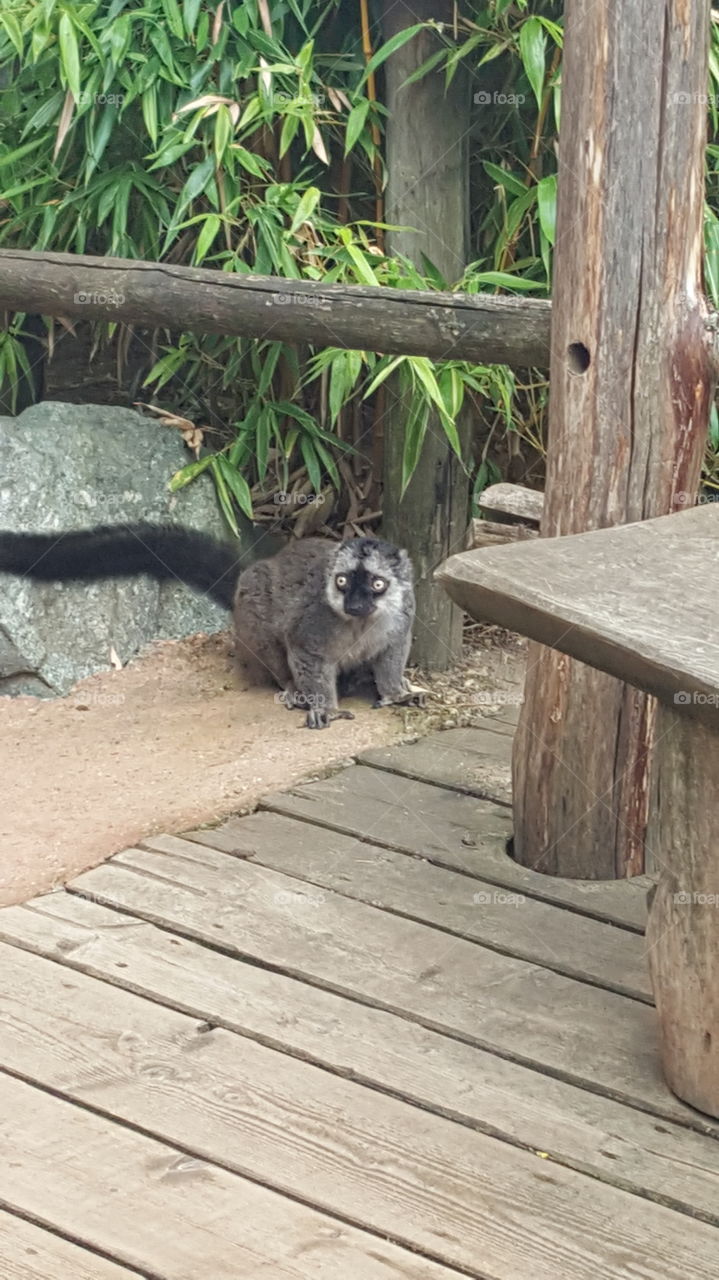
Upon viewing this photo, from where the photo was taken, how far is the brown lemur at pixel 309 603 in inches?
188

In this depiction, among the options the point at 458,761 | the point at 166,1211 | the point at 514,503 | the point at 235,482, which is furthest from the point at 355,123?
the point at 166,1211

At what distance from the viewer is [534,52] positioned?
4383 millimetres

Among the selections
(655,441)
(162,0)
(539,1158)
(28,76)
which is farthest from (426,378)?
(539,1158)

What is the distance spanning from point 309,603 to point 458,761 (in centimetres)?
93

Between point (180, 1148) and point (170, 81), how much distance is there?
3648 mm

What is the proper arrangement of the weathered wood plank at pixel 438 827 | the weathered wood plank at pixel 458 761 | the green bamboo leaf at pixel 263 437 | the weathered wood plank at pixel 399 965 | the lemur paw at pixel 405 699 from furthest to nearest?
1. the green bamboo leaf at pixel 263 437
2. the lemur paw at pixel 405 699
3. the weathered wood plank at pixel 458 761
4. the weathered wood plank at pixel 438 827
5. the weathered wood plank at pixel 399 965

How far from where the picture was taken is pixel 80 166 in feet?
17.3

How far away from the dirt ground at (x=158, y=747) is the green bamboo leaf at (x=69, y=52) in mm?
1934

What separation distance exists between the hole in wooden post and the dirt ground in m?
1.45

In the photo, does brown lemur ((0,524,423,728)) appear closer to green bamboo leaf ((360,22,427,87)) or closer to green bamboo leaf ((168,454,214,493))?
green bamboo leaf ((168,454,214,493))

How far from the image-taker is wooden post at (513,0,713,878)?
318 centimetres

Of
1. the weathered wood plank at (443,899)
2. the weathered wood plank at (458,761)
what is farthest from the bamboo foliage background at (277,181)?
the weathered wood plank at (443,899)

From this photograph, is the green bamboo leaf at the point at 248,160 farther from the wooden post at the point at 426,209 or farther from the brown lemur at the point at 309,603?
the brown lemur at the point at 309,603

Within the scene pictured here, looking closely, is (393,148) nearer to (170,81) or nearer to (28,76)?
(170,81)
